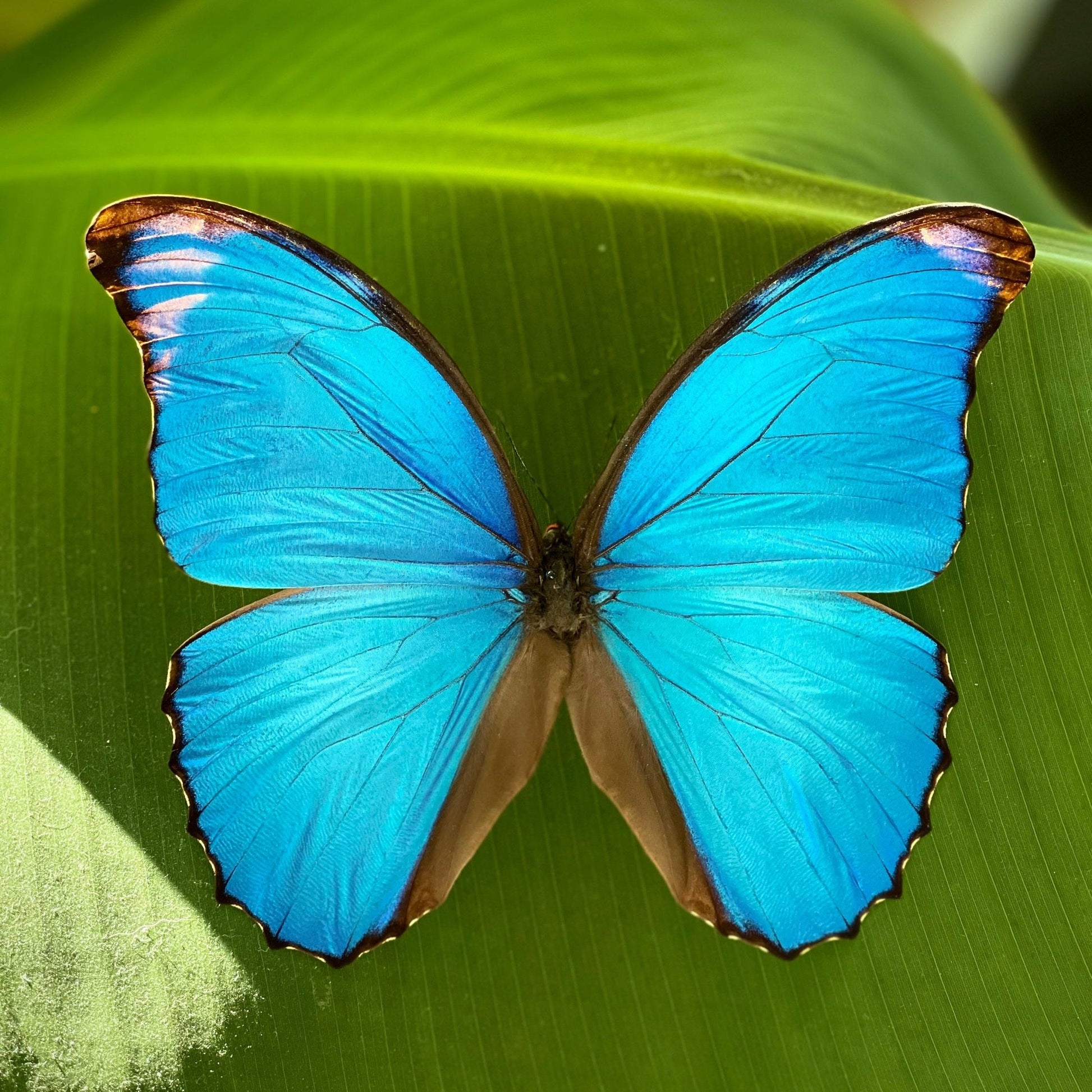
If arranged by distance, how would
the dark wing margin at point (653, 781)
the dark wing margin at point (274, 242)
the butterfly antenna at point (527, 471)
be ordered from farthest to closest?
the butterfly antenna at point (527, 471)
the dark wing margin at point (653, 781)
the dark wing margin at point (274, 242)

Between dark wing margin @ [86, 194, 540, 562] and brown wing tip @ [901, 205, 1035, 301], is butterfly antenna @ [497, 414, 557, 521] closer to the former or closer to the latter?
dark wing margin @ [86, 194, 540, 562]

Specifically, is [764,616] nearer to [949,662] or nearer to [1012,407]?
[949,662]

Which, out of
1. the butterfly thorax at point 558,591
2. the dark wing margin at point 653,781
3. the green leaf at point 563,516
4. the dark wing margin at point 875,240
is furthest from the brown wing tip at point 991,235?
the butterfly thorax at point 558,591

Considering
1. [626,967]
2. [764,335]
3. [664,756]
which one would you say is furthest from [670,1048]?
[764,335]

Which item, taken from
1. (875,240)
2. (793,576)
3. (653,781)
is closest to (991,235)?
(875,240)

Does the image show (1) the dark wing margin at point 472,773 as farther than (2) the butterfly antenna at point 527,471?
No

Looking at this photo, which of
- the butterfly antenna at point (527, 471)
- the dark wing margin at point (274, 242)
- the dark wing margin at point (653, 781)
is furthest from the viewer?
the butterfly antenna at point (527, 471)

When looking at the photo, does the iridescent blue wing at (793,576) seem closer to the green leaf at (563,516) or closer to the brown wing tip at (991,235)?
the brown wing tip at (991,235)

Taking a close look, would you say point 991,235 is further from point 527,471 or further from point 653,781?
point 653,781

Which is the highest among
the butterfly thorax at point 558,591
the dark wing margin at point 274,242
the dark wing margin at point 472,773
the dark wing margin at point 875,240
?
the dark wing margin at point 875,240
